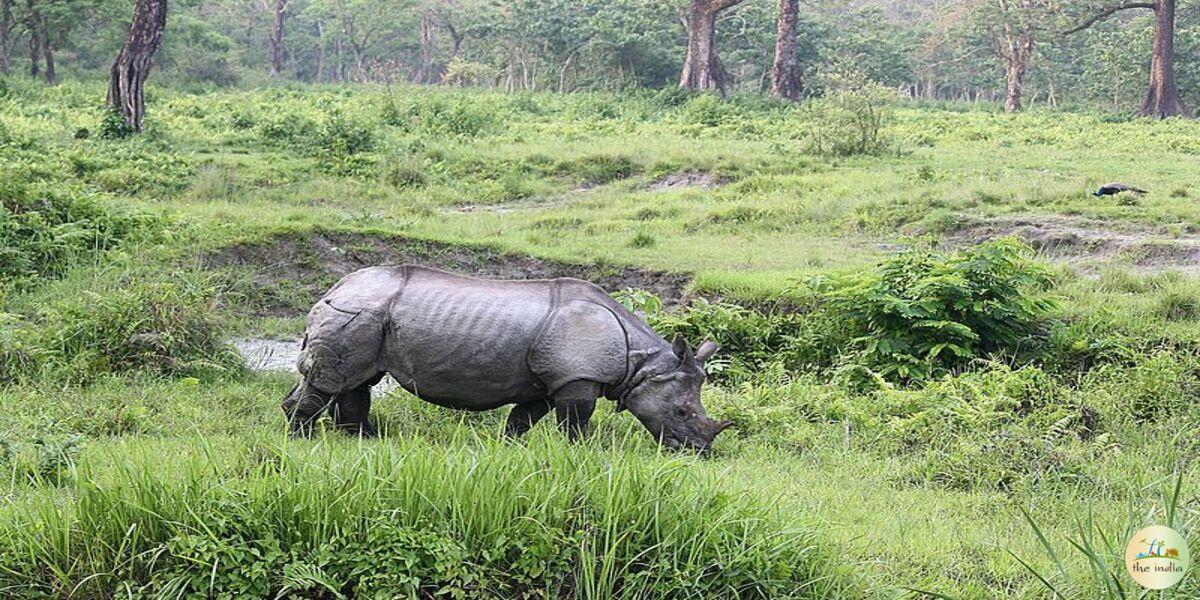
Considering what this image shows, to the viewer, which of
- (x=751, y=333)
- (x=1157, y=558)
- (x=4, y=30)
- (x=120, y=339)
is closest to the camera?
(x=1157, y=558)

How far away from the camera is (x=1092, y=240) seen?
41.0 ft

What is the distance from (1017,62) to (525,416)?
130 feet

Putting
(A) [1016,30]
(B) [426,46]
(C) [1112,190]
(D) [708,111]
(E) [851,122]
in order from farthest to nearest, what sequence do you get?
1. (B) [426,46]
2. (A) [1016,30]
3. (D) [708,111]
4. (E) [851,122]
5. (C) [1112,190]

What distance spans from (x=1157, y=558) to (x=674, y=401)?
296cm

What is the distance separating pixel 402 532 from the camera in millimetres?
4234

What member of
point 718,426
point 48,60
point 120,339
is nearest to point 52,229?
point 120,339

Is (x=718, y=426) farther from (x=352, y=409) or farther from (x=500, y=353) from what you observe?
(x=352, y=409)

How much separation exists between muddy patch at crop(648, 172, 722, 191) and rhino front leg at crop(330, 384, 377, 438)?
1123 cm

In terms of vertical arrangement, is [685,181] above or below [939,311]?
above

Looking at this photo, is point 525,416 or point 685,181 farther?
point 685,181

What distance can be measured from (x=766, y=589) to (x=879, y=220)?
414 inches

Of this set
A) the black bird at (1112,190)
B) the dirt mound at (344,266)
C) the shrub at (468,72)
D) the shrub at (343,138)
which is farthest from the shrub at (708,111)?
the shrub at (468,72)

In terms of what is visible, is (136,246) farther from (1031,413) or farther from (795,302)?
(1031,413)

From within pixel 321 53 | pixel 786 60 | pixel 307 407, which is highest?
pixel 321 53
